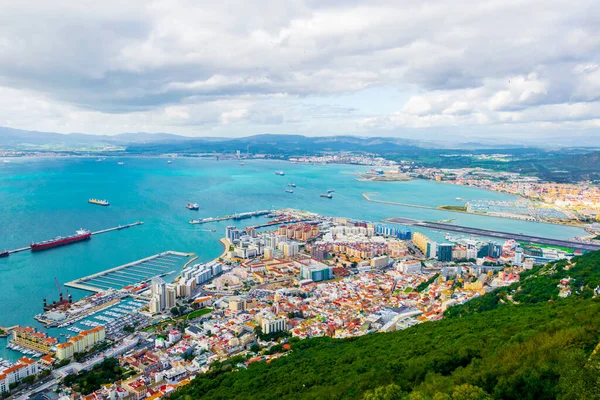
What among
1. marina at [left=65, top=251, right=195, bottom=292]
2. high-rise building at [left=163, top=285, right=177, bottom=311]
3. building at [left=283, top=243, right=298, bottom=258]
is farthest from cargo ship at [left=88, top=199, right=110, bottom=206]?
high-rise building at [left=163, top=285, right=177, bottom=311]

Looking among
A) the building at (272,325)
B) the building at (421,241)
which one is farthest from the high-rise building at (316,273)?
the building at (421,241)

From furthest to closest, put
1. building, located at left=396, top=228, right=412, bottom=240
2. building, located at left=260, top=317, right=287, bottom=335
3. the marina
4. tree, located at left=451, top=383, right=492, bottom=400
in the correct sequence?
1. building, located at left=396, top=228, right=412, bottom=240
2. the marina
3. building, located at left=260, top=317, right=287, bottom=335
4. tree, located at left=451, top=383, right=492, bottom=400

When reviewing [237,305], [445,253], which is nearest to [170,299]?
[237,305]

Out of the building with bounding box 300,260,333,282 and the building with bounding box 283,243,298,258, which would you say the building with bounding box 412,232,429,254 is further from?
the building with bounding box 283,243,298,258

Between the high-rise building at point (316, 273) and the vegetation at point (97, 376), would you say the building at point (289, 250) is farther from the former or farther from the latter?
the vegetation at point (97, 376)

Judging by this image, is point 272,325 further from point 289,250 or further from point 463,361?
point 289,250
